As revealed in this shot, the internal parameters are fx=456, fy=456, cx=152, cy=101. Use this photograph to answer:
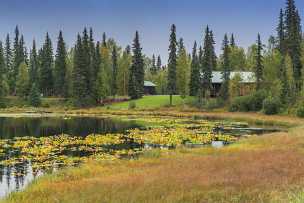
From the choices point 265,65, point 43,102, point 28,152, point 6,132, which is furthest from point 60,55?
point 28,152

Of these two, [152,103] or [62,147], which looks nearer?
[62,147]

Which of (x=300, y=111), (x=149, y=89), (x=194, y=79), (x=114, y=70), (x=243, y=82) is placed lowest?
(x=300, y=111)

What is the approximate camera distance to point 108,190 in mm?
16953

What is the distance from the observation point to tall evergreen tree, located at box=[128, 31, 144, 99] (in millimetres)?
112062

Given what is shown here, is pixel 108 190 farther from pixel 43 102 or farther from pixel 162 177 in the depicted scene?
pixel 43 102

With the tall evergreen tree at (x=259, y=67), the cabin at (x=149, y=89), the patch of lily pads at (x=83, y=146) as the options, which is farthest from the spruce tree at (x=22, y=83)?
the patch of lily pads at (x=83, y=146)

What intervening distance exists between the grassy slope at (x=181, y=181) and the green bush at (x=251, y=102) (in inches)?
2369

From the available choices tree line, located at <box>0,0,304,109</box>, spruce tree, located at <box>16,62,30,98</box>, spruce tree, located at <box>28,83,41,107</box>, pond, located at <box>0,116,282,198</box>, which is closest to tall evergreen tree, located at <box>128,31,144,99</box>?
tree line, located at <box>0,0,304,109</box>

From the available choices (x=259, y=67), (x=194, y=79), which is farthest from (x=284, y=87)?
(x=194, y=79)

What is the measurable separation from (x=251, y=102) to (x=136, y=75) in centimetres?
3643

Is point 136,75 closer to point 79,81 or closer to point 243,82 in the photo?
point 79,81

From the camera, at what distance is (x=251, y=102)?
88312 mm

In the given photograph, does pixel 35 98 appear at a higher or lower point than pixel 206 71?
lower

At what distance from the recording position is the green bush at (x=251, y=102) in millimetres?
87375
